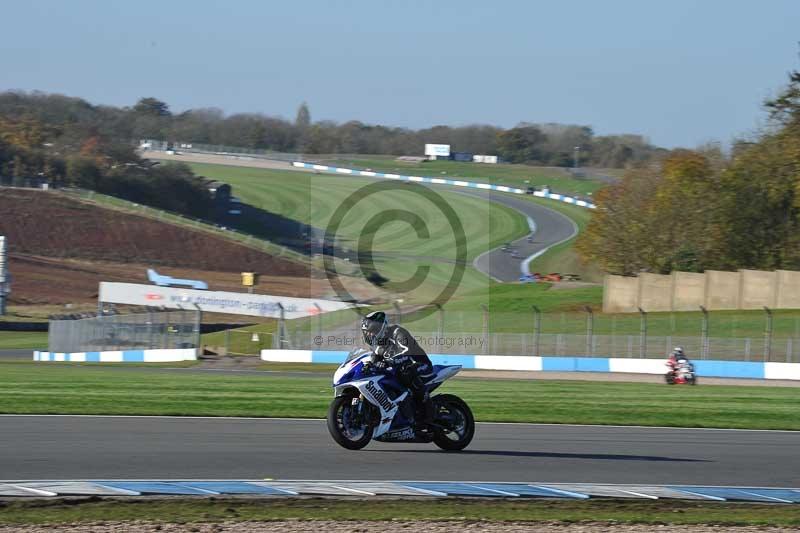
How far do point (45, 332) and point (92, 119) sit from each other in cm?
8692

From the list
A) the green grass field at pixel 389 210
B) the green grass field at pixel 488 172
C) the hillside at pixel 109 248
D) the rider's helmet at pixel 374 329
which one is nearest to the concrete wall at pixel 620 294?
the green grass field at pixel 389 210

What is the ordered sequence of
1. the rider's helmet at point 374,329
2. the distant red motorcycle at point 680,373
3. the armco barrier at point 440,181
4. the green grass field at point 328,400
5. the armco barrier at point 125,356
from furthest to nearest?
1. the armco barrier at point 440,181
2. the armco barrier at point 125,356
3. the distant red motorcycle at point 680,373
4. the green grass field at point 328,400
5. the rider's helmet at point 374,329

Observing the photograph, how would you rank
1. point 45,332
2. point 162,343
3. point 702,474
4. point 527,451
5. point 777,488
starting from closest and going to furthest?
point 777,488 < point 702,474 < point 527,451 < point 162,343 < point 45,332

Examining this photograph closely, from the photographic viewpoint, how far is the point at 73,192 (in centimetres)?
9212

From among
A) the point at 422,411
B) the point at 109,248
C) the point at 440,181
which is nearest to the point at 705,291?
the point at 422,411

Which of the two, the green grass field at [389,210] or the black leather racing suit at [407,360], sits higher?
the green grass field at [389,210]

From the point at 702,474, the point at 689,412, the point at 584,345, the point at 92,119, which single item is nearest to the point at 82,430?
the point at 702,474

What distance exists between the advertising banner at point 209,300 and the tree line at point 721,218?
23.0 m

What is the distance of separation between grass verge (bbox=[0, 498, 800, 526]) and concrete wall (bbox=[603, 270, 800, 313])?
44.4m

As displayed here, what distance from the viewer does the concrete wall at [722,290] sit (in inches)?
2106

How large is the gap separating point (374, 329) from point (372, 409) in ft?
3.15

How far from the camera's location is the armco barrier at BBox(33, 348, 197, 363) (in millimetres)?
40844

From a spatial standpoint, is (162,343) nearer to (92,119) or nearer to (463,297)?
(463,297)

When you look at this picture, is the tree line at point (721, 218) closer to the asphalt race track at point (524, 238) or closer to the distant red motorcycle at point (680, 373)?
the asphalt race track at point (524, 238)
